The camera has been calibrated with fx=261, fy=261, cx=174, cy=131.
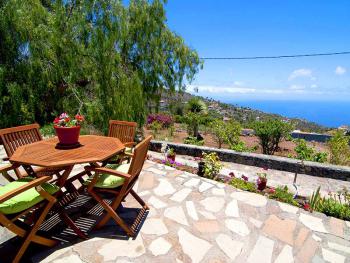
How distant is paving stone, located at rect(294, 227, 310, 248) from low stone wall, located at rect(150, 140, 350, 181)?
9.66 feet

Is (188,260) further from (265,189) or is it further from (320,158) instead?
(320,158)

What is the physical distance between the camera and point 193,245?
2.47m

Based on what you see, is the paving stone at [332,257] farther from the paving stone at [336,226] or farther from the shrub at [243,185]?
the shrub at [243,185]

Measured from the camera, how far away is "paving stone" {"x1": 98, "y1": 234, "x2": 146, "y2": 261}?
2246mm

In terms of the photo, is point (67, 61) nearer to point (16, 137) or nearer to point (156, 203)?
point (16, 137)

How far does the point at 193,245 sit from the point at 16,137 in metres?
2.50

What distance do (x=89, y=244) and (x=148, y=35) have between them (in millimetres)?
7241

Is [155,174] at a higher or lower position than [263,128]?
lower

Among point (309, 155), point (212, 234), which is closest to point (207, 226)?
point (212, 234)

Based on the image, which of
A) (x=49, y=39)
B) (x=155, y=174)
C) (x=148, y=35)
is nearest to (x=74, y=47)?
(x=49, y=39)

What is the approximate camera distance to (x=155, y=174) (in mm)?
4047

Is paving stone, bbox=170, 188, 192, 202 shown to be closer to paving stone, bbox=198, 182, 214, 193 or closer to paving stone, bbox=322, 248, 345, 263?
paving stone, bbox=198, 182, 214, 193

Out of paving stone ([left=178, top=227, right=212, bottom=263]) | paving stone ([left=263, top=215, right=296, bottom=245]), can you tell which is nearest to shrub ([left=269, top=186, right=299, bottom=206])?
paving stone ([left=263, top=215, right=296, bottom=245])

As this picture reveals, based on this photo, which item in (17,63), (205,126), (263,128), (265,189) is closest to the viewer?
(265,189)
